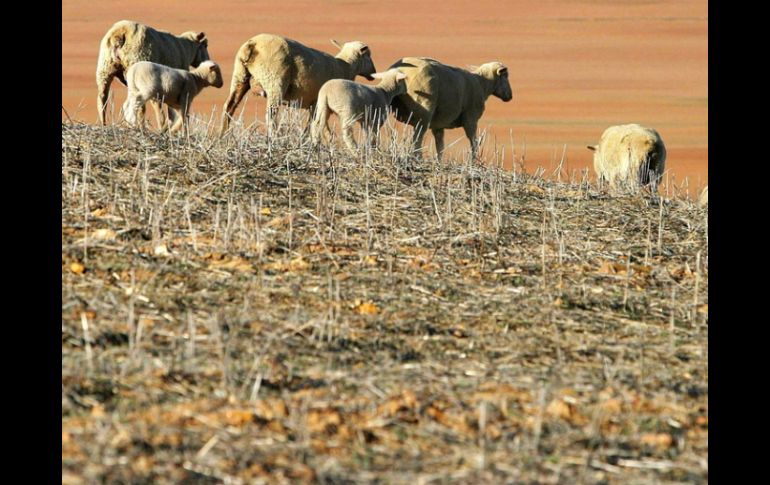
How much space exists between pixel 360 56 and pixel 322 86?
6.69 feet

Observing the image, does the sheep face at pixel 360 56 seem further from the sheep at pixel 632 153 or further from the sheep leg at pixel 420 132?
the sheep at pixel 632 153

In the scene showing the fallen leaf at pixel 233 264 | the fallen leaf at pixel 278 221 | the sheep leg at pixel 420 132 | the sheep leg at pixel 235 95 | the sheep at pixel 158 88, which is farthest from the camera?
the sheep leg at pixel 235 95

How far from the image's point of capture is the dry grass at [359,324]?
4.00 metres

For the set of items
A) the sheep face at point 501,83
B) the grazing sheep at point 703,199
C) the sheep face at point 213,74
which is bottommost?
the grazing sheep at point 703,199

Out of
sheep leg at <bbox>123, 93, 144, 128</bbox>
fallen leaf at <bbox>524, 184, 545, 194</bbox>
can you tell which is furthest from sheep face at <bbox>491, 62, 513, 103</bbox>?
fallen leaf at <bbox>524, 184, 545, 194</bbox>

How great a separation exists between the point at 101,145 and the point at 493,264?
12.3 feet

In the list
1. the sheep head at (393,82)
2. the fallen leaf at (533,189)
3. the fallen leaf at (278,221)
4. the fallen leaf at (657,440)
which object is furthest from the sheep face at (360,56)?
the fallen leaf at (657,440)

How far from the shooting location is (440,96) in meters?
14.1

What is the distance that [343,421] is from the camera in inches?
166

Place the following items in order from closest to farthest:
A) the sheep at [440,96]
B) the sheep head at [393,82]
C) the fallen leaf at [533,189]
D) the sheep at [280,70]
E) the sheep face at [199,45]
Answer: the fallen leaf at [533,189] < the sheep head at [393,82] < the sheep at [280,70] < the sheep at [440,96] < the sheep face at [199,45]

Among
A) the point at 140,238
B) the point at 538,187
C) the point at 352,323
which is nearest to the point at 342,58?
the point at 538,187

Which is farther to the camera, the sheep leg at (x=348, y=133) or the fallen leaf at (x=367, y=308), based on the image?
the sheep leg at (x=348, y=133)

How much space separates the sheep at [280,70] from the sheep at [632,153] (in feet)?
12.5

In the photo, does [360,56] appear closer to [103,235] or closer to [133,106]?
[133,106]
